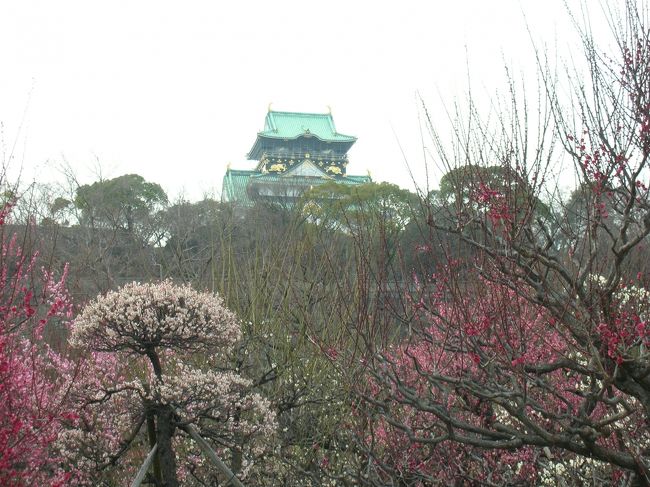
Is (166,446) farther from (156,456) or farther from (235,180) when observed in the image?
(235,180)

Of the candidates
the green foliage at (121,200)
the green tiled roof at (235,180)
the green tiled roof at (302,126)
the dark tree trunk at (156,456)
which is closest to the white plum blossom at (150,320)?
the dark tree trunk at (156,456)

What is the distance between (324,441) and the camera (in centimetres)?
722

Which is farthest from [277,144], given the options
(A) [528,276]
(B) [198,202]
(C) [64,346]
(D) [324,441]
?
(A) [528,276]

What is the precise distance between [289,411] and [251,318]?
1.08m

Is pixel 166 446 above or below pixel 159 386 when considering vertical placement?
below

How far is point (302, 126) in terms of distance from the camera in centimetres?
4266

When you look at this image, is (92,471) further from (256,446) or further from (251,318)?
(251,318)

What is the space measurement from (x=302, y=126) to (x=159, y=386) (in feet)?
124

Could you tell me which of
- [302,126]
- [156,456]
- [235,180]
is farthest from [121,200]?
[302,126]

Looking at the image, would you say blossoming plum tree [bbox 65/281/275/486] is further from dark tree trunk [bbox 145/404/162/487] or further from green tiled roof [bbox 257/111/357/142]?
green tiled roof [bbox 257/111/357/142]

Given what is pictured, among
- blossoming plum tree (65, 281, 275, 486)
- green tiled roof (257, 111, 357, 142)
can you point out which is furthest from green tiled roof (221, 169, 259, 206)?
blossoming plum tree (65, 281, 275, 486)

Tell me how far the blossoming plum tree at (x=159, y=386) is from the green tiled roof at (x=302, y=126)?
3525 centimetres

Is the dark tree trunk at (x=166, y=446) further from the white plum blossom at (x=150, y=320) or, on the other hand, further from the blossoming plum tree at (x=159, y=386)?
the white plum blossom at (x=150, y=320)

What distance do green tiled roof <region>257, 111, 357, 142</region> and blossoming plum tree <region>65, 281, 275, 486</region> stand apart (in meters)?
35.2
